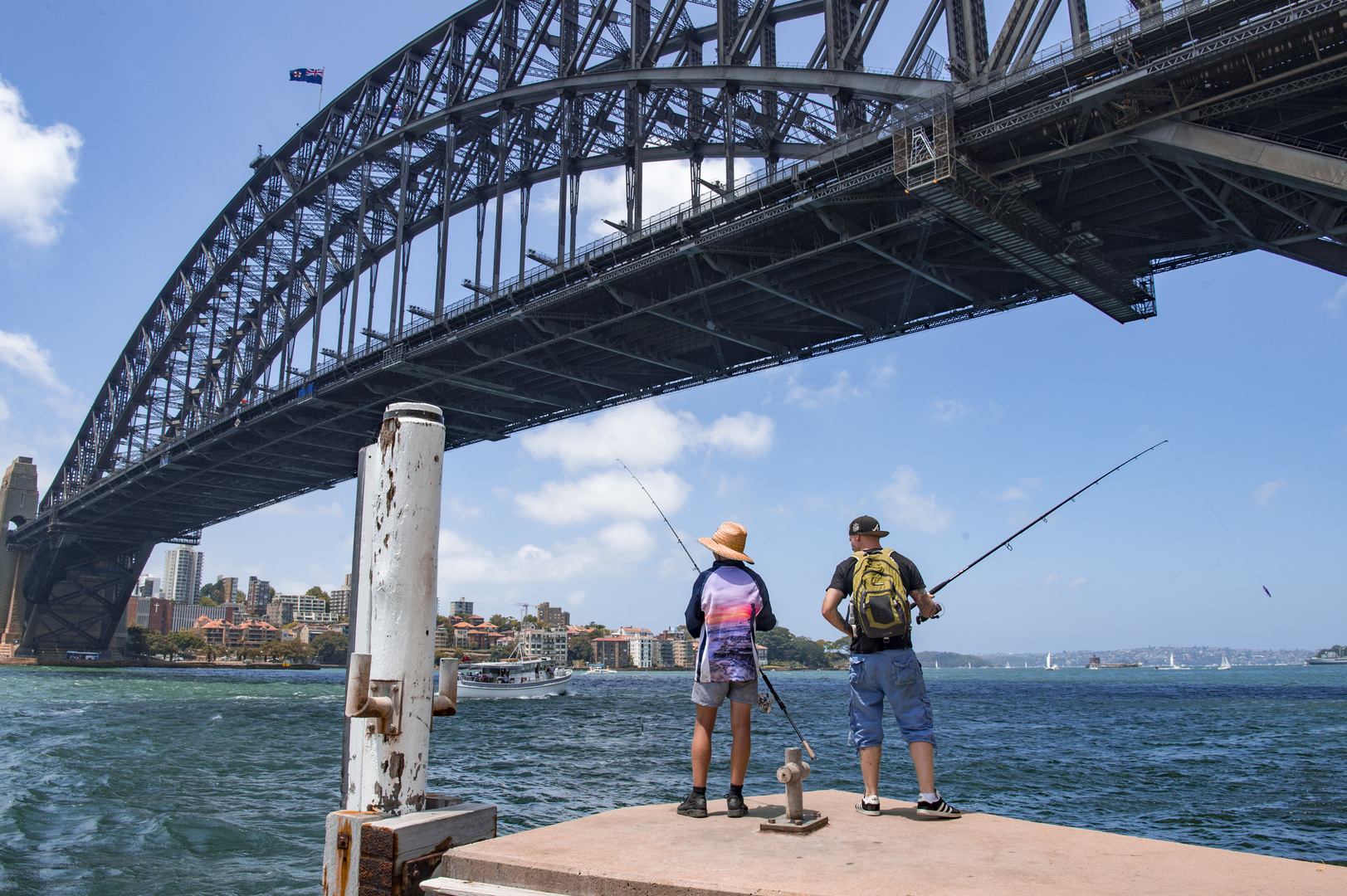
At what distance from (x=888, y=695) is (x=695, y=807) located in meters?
1.12

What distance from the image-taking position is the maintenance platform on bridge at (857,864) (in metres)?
3.09

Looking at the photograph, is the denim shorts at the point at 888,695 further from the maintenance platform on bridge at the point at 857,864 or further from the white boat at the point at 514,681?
the white boat at the point at 514,681

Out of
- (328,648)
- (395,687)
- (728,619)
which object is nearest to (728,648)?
(728,619)

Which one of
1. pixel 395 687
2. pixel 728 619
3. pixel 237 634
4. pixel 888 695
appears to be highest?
pixel 728 619

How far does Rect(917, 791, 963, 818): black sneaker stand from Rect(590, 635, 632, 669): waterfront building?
195272mm

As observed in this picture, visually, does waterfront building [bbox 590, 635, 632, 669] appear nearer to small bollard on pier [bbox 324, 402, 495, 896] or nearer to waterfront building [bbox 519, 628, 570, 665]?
waterfront building [bbox 519, 628, 570, 665]

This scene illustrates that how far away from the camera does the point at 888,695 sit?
4727mm

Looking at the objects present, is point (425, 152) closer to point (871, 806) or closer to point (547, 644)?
point (871, 806)

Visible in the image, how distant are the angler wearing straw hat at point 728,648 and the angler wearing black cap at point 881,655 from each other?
1.53ft

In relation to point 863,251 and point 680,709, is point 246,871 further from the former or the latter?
point 680,709

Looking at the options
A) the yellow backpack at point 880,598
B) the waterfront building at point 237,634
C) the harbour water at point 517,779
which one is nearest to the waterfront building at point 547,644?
the waterfront building at point 237,634

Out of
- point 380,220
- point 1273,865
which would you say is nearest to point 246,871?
point 1273,865

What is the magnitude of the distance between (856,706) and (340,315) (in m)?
48.6

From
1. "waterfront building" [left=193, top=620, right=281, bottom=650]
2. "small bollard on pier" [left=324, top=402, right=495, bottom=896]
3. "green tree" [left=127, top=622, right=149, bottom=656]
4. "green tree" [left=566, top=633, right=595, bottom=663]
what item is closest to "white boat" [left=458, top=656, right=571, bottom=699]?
"small bollard on pier" [left=324, top=402, right=495, bottom=896]
